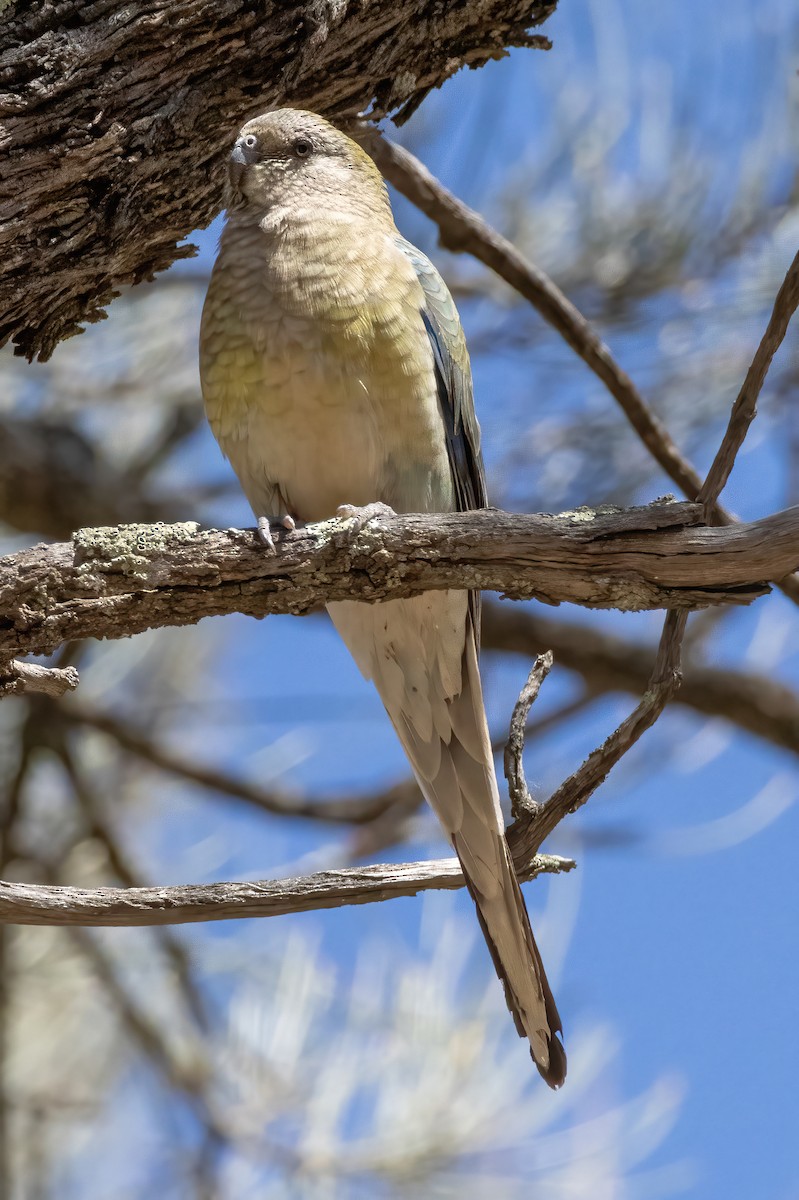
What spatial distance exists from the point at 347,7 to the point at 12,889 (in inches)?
87.6

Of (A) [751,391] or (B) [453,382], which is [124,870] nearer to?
(B) [453,382]

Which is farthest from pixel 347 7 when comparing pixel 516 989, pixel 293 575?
pixel 516 989

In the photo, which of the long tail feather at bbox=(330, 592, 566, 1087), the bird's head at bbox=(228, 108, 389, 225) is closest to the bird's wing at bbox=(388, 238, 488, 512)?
the bird's head at bbox=(228, 108, 389, 225)

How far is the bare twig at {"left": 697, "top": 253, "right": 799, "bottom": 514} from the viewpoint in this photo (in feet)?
7.84

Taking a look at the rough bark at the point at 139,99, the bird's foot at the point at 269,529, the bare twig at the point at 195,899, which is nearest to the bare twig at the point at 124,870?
the bare twig at the point at 195,899

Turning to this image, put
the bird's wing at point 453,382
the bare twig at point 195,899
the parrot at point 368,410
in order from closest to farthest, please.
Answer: the bare twig at point 195,899
the parrot at point 368,410
the bird's wing at point 453,382

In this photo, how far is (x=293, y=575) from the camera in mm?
2561

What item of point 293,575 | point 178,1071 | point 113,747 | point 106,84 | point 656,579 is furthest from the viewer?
point 113,747

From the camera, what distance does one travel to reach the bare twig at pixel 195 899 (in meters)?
2.70

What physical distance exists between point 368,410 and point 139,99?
36.0 inches

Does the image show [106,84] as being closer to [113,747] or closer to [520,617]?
[520,617]

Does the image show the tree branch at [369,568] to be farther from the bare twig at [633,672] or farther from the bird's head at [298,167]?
the bare twig at [633,672]

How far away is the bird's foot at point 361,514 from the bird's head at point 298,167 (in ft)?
3.58

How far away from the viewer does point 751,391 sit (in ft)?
7.85
